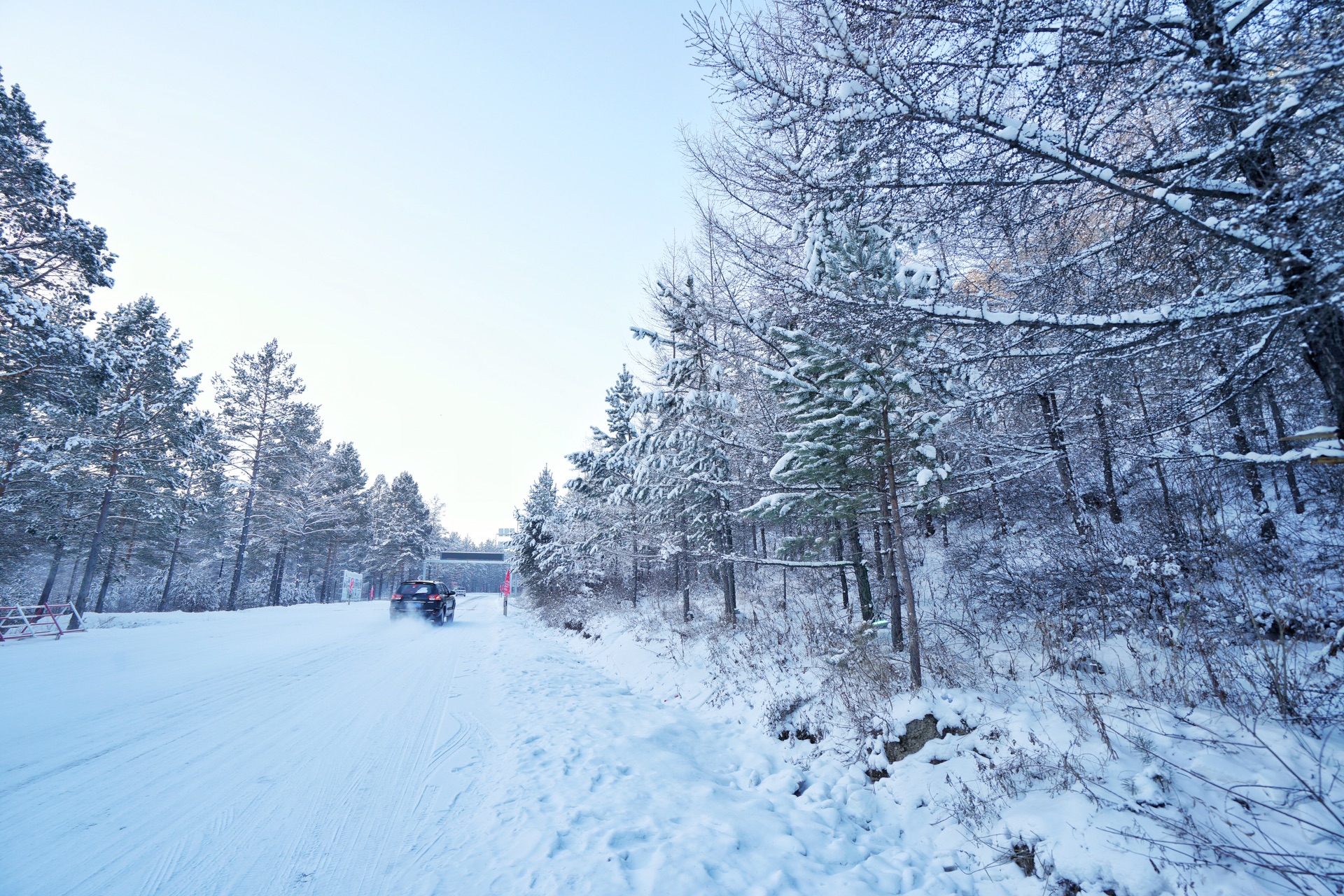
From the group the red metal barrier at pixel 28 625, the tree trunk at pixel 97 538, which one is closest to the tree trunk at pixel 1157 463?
Result: the red metal barrier at pixel 28 625

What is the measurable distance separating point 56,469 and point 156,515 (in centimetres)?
471

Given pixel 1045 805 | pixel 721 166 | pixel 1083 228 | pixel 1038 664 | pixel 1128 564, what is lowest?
pixel 1045 805

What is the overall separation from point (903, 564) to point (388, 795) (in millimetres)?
5783

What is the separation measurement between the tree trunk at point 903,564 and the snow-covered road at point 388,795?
1824 millimetres

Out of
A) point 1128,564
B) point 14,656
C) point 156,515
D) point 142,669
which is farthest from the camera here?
point 156,515

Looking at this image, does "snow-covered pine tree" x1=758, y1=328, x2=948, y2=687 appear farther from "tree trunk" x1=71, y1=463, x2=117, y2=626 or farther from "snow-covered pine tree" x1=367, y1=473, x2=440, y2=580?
"snow-covered pine tree" x1=367, y1=473, x2=440, y2=580

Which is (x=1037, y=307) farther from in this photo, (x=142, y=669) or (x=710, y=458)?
(x=142, y=669)

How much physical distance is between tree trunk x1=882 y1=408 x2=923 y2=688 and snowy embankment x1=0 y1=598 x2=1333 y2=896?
28.0 inches

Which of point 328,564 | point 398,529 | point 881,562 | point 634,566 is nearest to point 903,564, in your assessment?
point 881,562

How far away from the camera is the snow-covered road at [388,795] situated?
2840mm

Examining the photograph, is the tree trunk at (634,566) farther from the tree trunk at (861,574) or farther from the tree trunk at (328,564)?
the tree trunk at (328,564)

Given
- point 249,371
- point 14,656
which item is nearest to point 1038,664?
point 14,656

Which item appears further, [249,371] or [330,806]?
[249,371]

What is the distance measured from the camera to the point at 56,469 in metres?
17.7
